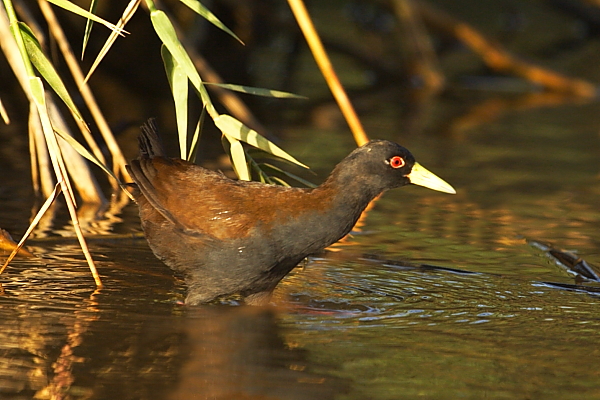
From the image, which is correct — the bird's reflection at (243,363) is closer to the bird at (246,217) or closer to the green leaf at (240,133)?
the bird at (246,217)

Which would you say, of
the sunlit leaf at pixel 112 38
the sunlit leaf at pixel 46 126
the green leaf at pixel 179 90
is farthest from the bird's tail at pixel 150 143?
the sunlit leaf at pixel 46 126

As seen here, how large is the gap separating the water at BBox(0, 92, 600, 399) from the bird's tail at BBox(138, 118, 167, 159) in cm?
64

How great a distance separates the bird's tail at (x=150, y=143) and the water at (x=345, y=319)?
2.10 feet

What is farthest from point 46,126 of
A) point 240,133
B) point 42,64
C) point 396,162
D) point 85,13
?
point 396,162

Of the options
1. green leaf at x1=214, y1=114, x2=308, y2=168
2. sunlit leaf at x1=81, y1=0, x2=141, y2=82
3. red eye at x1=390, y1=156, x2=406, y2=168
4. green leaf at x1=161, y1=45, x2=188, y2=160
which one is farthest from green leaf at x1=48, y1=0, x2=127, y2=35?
red eye at x1=390, y1=156, x2=406, y2=168

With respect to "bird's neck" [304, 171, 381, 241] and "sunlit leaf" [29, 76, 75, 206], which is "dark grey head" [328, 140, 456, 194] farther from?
"sunlit leaf" [29, 76, 75, 206]

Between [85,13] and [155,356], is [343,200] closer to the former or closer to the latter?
[155,356]

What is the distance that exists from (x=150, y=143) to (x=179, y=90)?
0.52 meters

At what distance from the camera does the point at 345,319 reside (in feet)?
15.6

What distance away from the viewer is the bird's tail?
5.47 m

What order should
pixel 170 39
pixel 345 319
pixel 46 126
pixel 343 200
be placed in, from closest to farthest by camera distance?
pixel 46 126 < pixel 345 319 < pixel 170 39 < pixel 343 200

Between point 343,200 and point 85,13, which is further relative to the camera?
point 343,200

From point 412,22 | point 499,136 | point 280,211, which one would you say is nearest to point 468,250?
point 280,211

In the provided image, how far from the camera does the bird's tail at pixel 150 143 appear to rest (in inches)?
215
